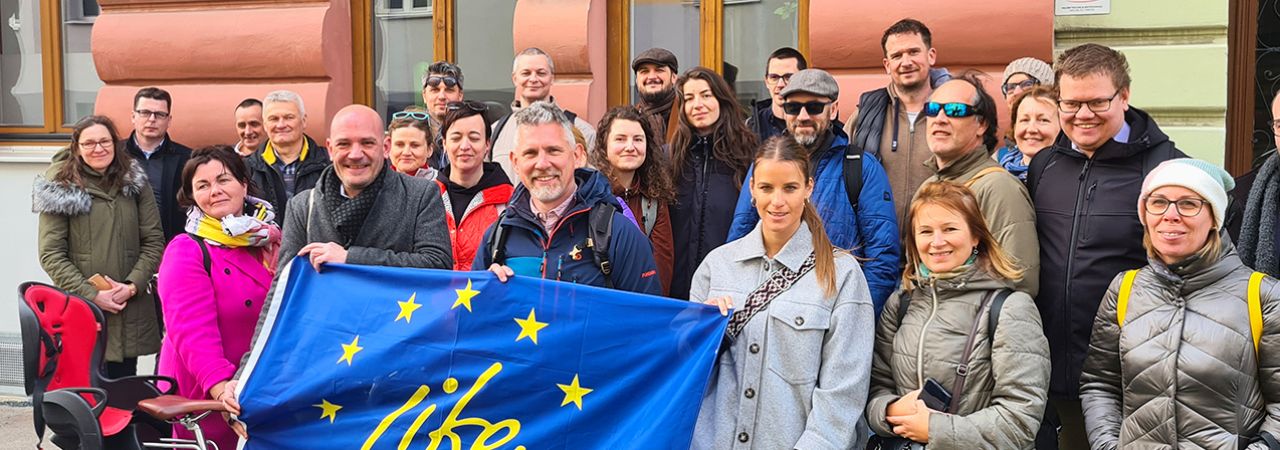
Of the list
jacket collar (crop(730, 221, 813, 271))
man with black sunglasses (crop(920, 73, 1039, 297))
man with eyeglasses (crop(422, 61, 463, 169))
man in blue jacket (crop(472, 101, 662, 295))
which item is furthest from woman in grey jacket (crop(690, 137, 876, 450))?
man with eyeglasses (crop(422, 61, 463, 169))

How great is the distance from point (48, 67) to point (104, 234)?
2.96 meters

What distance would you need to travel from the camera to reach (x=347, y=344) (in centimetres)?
399

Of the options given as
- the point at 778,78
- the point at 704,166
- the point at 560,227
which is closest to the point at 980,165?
the point at 704,166

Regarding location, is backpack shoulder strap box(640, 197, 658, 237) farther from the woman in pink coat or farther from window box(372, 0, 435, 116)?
window box(372, 0, 435, 116)

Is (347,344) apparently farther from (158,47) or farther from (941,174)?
(158,47)

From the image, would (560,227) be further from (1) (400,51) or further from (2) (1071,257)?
(1) (400,51)

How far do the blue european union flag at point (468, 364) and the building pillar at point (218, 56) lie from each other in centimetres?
362

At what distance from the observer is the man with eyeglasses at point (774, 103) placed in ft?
17.7

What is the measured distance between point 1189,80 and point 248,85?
5.36m

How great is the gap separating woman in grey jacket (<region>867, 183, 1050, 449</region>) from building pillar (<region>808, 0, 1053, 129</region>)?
8.29 ft

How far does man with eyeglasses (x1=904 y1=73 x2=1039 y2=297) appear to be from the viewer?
3861 mm

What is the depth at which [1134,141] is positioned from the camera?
12.6 ft

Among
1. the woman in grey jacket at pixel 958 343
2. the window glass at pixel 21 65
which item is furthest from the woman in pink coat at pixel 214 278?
the window glass at pixel 21 65

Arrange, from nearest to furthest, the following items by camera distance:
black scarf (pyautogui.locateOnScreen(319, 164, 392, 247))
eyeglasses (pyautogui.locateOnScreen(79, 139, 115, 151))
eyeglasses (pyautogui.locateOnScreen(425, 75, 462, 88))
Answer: black scarf (pyautogui.locateOnScreen(319, 164, 392, 247)) → eyeglasses (pyautogui.locateOnScreen(79, 139, 115, 151)) → eyeglasses (pyautogui.locateOnScreen(425, 75, 462, 88))
